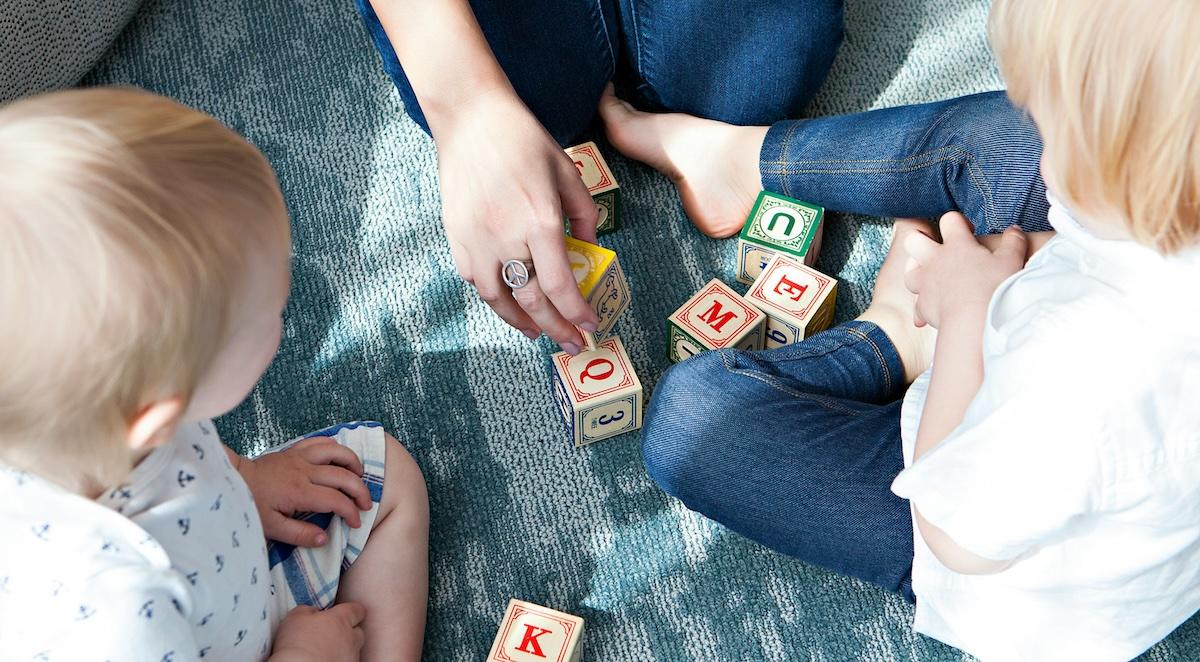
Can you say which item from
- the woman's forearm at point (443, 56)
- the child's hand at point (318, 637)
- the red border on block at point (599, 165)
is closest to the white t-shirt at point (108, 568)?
the child's hand at point (318, 637)

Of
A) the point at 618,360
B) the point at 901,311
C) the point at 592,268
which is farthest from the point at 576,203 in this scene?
the point at 901,311

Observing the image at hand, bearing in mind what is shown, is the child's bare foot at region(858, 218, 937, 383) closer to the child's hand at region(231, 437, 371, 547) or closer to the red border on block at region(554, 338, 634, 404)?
the red border on block at region(554, 338, 634, 404)

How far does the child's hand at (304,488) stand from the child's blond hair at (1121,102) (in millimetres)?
670

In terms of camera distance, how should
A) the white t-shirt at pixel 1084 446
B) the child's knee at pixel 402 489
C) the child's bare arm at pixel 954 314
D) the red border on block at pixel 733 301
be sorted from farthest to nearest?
the red border on block at pixel 733 301
the child's knee at pixel 402 489
the child's bare arm at pixel 954 314
the white t-shirt at pixel 1084 446

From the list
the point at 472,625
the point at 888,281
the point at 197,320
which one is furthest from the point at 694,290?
the point at 197,320

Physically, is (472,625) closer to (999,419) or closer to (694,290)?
(694,290)

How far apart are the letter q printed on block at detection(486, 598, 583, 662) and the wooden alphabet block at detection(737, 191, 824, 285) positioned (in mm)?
486

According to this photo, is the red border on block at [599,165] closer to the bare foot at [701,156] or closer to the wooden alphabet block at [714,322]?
the bare foot at [701,156]

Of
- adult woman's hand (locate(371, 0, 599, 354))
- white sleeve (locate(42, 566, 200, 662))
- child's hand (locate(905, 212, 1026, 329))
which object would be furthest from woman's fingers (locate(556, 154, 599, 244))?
white sleeve (locate(42, 566, 200, 662))

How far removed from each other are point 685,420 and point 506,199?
0.29 metres

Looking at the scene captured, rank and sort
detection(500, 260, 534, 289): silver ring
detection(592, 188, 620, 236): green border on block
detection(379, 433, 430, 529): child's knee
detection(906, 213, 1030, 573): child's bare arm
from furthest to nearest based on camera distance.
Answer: detection(592, 188, 620, 236): green border on block, detection(379, 433, 430, 529): child's knee, detection(500, 260, 534, 289): silver ring, detection(906, 213, 1030, 573): child's bare arm

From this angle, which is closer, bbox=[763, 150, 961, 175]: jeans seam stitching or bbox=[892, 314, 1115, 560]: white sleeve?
bbox=[892, 314, 1115, 560]: white sleeve

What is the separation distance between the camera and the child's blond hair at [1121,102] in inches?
22.9

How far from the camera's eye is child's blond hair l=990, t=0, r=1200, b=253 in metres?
0.58
